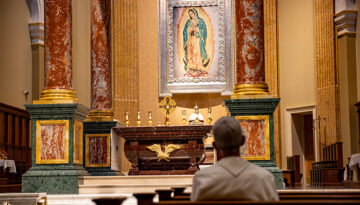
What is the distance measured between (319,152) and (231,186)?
45.6ft

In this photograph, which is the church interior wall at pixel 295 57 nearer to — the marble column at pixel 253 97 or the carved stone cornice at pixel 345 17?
the carved stone cornice at pixel 345 17

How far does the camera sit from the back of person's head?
3.37 meters

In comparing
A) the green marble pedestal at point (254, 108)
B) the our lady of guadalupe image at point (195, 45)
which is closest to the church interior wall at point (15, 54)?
the our lady of guadalupe image at point (195, 45)

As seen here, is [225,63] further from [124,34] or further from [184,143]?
[184,143]

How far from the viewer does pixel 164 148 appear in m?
11.2

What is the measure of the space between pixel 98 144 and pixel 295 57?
799 cm

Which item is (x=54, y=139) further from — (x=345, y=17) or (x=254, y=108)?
(x=345, y=17)

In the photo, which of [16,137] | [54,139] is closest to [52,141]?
[54,139]

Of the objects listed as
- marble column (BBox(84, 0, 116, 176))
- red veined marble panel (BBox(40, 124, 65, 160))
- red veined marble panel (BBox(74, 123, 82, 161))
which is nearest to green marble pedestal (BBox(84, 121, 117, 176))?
marble column (BBox(84, 0, 116, 176))

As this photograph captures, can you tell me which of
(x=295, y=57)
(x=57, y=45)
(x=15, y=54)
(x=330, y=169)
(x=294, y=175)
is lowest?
(x=294, y=175)

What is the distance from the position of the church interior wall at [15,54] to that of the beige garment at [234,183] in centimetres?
1490

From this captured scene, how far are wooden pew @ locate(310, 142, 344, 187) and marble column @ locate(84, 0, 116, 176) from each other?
171 inches

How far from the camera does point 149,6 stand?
1811 cm

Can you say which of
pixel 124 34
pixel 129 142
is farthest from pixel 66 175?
pixel 124 34
